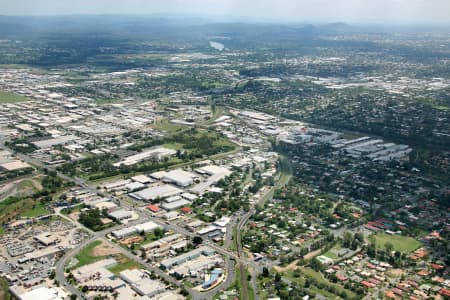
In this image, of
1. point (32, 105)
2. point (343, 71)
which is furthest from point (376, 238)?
point (343, 71)

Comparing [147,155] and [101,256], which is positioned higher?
[101,256]

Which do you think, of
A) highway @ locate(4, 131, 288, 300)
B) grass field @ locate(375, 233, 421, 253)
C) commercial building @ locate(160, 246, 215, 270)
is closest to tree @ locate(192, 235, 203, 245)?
highway @ locate(4, 131, 288, 300)

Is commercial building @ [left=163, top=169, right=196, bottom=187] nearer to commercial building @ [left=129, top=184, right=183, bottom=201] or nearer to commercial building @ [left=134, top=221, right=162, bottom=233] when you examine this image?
commercial building @ [left=129, top=184, right=183, bottom=201]

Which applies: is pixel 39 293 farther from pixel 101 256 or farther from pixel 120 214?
pixel 120 214

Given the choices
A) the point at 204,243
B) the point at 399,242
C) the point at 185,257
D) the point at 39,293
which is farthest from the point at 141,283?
the point at 399,242

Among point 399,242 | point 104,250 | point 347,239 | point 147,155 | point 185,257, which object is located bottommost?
point 399,242

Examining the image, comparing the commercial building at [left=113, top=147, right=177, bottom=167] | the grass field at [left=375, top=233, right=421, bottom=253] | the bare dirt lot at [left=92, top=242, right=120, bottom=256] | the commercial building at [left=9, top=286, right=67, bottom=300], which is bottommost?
the grass field at [left=375, top=233, right=421, bottom=253]
